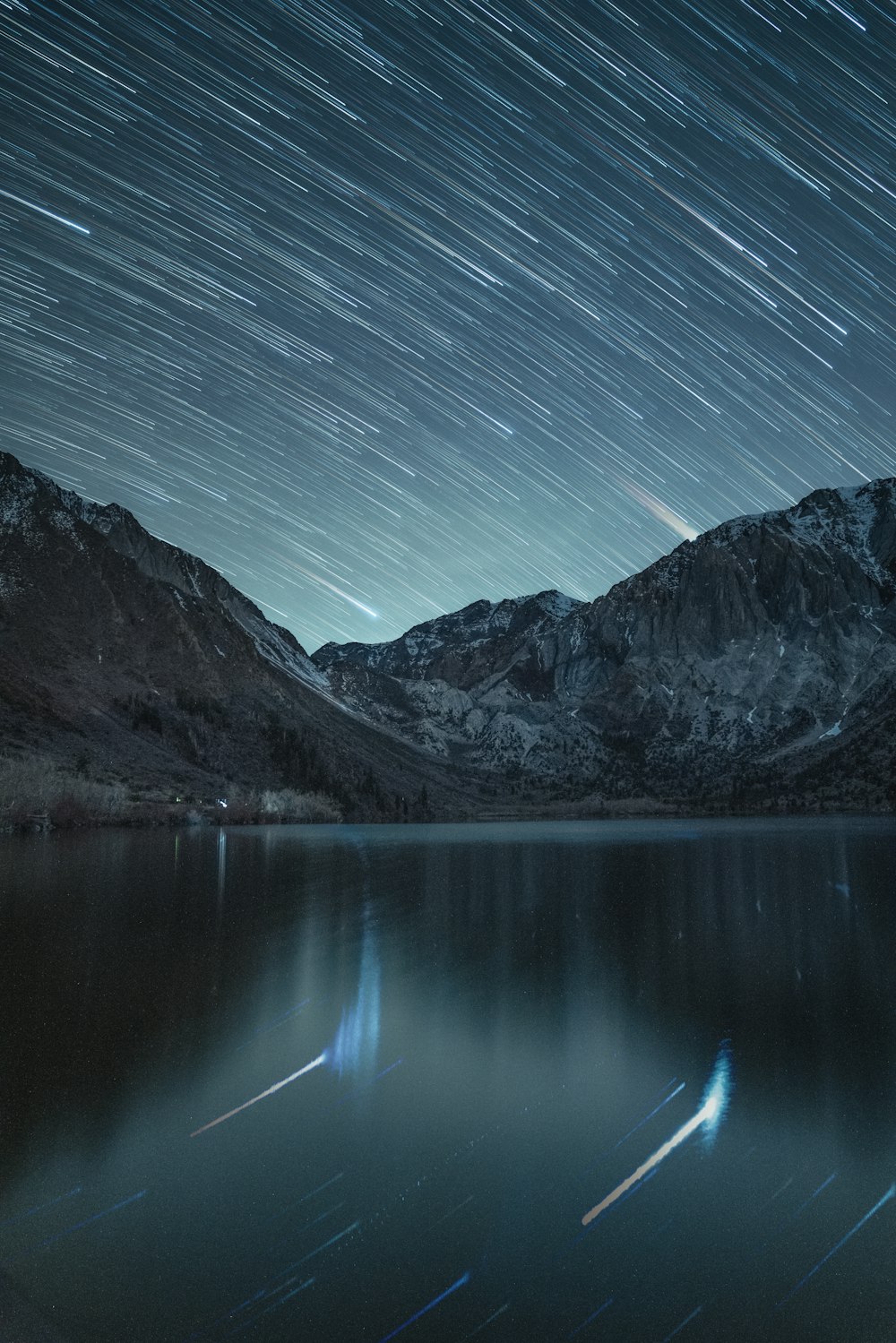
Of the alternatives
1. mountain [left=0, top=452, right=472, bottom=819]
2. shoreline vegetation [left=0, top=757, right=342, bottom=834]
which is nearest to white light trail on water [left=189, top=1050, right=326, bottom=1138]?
shoreline vegetation [left=0, top=757, right=342, bottom=834]

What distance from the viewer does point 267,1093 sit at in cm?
859

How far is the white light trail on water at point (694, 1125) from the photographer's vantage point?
6251mm

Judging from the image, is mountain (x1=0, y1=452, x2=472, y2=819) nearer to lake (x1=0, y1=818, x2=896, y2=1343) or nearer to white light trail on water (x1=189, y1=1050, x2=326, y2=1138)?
lake (x1=0, y1=818, x2=896, y2=1343)

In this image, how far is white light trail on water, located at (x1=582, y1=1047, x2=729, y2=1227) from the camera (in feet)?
20.5

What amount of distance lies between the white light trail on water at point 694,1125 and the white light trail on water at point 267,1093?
12.0ft

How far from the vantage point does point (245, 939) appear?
59.6 ft

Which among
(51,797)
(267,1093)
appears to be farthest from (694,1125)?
(51,797)

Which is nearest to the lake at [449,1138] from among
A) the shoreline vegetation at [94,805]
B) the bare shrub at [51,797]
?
the bare shrub at [51,797]

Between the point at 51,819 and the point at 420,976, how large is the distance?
6802 cm

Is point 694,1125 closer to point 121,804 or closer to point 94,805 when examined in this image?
point 94,805

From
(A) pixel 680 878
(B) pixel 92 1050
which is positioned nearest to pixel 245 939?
(B) pixel 92 1050

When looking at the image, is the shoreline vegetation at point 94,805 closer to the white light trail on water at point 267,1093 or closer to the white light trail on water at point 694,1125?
the white light trail on water at point 267,1093

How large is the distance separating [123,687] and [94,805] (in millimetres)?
79161

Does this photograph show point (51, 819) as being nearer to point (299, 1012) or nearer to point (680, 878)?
point (680, 878)
